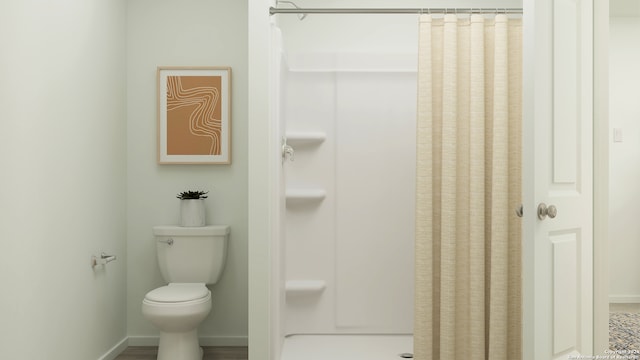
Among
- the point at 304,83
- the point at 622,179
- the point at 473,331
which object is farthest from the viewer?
the point at 304,83

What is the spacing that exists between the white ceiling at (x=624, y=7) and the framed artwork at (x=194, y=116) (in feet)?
7.16

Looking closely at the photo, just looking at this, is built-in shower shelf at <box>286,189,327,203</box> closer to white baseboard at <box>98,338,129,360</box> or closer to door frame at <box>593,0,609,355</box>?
white baseboard at <box>98,338,129,360</box>

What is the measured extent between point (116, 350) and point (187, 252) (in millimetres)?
732

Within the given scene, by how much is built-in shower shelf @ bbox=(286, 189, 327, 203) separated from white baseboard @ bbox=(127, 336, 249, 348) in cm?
95

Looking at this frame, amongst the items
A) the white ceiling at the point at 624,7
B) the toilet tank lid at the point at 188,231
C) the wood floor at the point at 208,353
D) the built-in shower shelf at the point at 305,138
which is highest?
the white ceiling at the point at 624,7

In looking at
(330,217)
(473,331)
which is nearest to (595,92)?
(473,331)

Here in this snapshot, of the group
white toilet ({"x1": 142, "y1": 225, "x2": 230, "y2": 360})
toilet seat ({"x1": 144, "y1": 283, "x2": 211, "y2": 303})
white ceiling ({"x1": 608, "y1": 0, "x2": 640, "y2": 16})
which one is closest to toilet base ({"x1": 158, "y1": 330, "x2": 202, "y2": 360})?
white toilet ({"x1": 142, "y1": 225, "x2": 230, "y2": 360})

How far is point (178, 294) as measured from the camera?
2891mm

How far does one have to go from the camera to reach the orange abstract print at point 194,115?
341 centimetres

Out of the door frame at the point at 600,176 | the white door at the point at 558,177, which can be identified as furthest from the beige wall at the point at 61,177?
the door frame at the point at 600,176

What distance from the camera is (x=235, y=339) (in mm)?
3439

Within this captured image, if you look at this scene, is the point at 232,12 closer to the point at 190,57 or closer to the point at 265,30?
the point at 190,57

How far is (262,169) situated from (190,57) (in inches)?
51.6

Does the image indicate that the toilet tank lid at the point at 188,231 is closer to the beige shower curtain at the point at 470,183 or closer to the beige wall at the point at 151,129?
the beige wall at the point at 151,129
